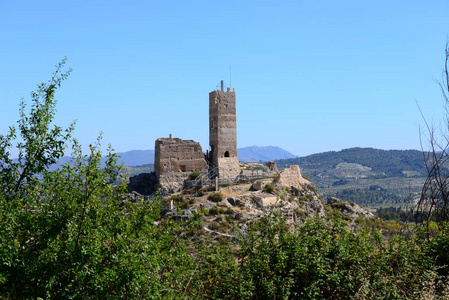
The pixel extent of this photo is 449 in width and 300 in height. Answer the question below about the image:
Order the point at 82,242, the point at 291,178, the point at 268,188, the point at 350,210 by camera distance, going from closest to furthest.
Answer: the point at 82,242 < the point at 268,188 < the point at 291,178 < the point at 350,210

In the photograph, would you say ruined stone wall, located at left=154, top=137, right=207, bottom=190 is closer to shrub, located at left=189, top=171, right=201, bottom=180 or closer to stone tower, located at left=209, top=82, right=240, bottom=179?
shrub, located at left=189, top=171, right=201, bottom=180

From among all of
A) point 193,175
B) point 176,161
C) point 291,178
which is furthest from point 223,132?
point 291,178

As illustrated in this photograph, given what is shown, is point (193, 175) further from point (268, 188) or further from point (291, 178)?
point (291, 178)

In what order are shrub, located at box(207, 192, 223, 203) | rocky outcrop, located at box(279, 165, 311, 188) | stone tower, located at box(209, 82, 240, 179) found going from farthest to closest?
rocky outcrop, located at box(279, 165, 311, 188)
stone tower, located at box(209, 82, 240, 179)
shrub, located at box(207, 192, 223, 203)

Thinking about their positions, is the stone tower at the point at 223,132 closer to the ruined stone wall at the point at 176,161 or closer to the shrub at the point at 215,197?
the ruined stone wall at the point at 176,161

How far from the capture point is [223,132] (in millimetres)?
40000

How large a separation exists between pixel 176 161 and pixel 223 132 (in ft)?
14.5

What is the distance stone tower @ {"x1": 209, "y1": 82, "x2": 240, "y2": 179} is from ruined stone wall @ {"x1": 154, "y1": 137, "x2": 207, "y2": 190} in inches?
55.7

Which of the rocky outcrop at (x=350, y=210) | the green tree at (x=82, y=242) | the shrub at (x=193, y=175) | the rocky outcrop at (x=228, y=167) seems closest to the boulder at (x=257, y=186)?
the rocky outcrop at (x=228, y=167)

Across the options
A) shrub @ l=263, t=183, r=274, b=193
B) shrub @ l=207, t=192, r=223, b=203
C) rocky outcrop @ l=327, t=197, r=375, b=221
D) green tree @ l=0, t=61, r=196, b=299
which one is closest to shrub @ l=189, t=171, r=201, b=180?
shrub @ l=207, t=192, r=223, b=203

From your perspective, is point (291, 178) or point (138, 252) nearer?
point (138, 252)

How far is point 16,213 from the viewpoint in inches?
443

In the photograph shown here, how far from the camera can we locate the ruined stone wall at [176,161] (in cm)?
3834

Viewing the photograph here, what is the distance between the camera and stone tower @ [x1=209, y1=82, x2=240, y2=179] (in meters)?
39.8
